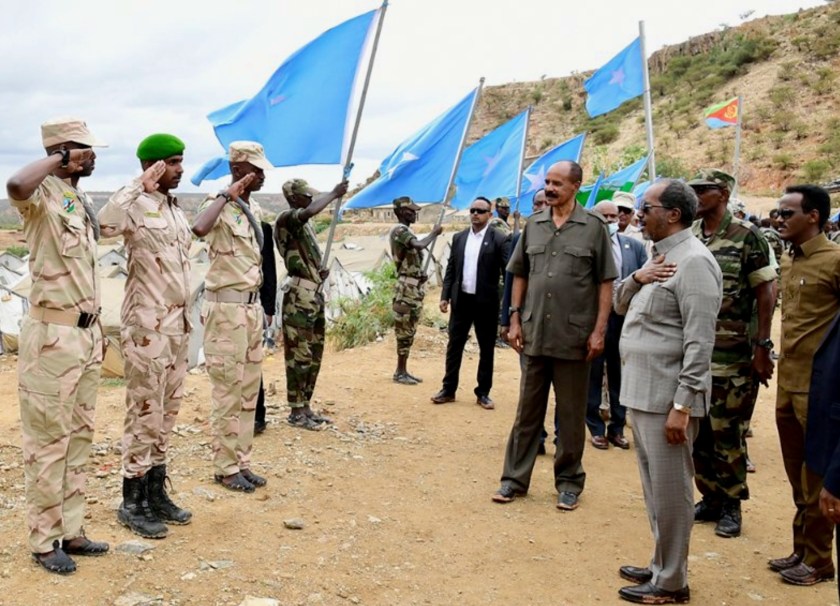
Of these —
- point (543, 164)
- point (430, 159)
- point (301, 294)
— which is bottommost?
point (301, 294)

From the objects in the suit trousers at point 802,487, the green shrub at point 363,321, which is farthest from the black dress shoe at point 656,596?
the green shrub at point 363,321

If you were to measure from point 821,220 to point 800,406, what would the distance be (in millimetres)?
882

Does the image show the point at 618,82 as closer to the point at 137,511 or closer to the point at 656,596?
the point at 656,596

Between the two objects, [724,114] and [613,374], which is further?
[724,114]

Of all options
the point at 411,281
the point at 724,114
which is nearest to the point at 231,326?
the point at 411,281

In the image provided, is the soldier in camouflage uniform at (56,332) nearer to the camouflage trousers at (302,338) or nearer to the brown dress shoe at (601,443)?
the camouflage trousers at (302,338)

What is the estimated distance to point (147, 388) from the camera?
11.8ft

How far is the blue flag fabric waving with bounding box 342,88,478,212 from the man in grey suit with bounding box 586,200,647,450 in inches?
77.2

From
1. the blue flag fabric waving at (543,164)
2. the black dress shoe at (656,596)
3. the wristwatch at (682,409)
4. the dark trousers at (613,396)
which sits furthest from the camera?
the blue flag fabric waving at (543,164)

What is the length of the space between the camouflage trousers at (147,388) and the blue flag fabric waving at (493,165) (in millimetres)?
5291

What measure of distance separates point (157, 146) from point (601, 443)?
3.88 metres

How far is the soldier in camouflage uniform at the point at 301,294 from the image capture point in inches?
214

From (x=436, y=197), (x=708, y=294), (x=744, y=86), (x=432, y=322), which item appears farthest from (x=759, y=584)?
(x=744, y=86)

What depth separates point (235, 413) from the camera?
4.40m
